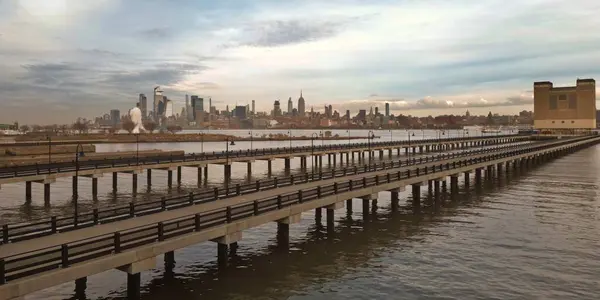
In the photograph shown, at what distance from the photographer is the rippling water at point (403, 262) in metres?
21.0

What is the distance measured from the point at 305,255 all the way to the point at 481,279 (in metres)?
9.32

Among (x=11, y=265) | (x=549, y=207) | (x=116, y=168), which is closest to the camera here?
(x=11, y=265)

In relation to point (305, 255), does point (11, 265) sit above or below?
above

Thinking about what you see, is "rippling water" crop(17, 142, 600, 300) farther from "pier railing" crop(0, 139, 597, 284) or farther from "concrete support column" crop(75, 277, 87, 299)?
"pier railing" crop(0, 139, 597, 284)

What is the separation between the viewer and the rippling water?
68.8ft

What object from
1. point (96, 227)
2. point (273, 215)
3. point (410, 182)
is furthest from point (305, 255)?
point (410, 182)

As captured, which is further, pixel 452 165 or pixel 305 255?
pixel 452 165

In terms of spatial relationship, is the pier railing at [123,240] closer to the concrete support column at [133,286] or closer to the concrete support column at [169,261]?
the concrete support column at [133,286]

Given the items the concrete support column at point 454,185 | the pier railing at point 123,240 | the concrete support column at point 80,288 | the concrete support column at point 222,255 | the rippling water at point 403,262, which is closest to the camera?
the pier railing at point 123,240

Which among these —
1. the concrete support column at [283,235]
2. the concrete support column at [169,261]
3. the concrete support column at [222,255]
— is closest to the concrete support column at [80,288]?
the concrete support column at [169,261]

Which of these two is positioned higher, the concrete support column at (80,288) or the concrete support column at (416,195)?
the concrete support column at (416,195)

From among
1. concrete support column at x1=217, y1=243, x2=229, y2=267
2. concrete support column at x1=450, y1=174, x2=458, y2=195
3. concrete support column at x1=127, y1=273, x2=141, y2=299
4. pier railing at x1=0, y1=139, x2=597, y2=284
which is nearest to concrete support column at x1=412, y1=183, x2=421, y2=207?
concrete support column at x1=450, y1=174, x2=458, y2=195

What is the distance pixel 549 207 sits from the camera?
1676 inches

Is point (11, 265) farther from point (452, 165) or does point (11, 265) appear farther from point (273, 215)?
point (452, 165)
